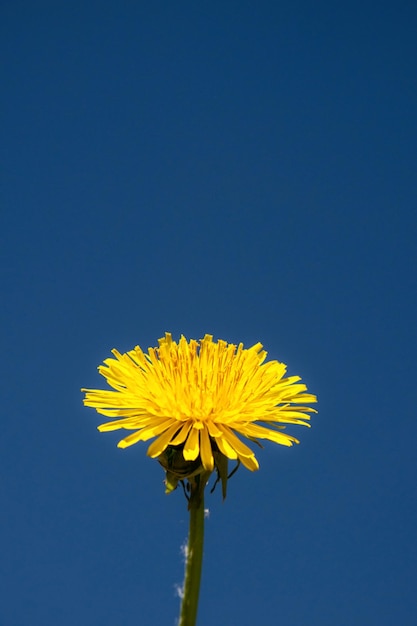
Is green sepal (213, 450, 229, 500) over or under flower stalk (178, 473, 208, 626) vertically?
over

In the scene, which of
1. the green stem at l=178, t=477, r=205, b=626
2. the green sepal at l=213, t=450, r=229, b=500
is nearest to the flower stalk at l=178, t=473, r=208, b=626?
the green stem at l=178, t=477, r=205, b=626

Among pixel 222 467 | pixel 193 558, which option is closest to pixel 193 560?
pixel 193 558

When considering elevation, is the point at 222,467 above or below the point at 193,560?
above

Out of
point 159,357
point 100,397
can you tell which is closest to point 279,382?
point 159,357

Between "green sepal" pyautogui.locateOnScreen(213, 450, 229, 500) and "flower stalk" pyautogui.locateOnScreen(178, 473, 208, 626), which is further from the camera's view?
"green sepal" pyautogui.locateOnScreen(213, 450, 229, 500)

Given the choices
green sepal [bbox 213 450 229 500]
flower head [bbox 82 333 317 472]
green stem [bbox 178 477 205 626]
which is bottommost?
green stem [bbox 178 477 205 626]

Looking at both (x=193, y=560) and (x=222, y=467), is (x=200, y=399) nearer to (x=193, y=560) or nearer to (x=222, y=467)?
(x=222, y=467)

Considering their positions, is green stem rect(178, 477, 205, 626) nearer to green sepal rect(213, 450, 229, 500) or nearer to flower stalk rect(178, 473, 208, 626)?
flower stalk rect(178, 473, 208, 626)
